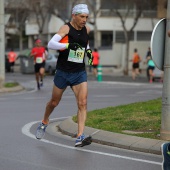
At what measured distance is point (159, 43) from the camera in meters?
9.98

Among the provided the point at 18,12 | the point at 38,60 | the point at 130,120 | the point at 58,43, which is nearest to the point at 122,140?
the point at 58,43

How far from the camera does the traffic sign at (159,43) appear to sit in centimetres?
986

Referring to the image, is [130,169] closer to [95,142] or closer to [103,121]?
[95,142]

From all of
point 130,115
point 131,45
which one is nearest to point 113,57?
point 131,45

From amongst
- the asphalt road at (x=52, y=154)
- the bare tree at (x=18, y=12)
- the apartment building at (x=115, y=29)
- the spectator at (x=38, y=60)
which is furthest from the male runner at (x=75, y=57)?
the bare tree at (x=18, y=12)

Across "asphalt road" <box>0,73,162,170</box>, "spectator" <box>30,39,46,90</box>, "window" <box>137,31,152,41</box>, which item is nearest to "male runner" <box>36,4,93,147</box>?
"asphalt road" <box>0,73,162,170</box>

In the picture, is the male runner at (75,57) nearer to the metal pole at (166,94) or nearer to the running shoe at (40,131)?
the running shoe at (40,131)

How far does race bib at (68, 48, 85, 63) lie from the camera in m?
9.72

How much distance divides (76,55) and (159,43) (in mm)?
1343

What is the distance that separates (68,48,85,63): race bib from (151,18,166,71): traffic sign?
112cm

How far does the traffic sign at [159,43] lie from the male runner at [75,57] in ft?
3.36

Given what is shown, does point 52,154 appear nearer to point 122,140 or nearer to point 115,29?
point 122,140

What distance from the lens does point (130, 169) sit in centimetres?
805

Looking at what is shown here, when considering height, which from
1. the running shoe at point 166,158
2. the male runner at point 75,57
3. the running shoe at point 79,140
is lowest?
the running shoe at point 79,140
